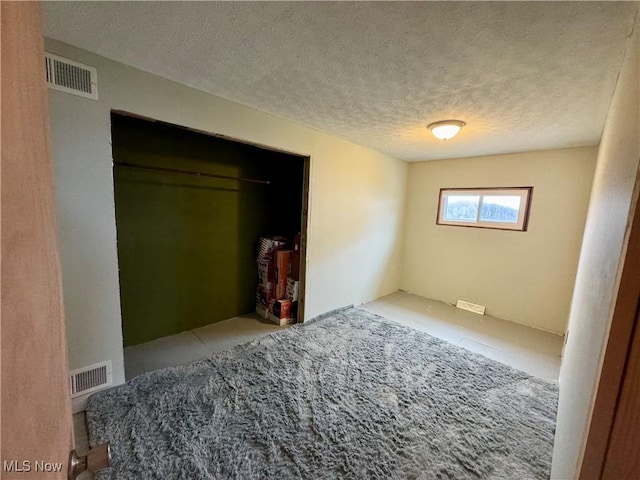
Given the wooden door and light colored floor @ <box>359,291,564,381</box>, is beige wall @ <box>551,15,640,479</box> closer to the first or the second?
the wooden door

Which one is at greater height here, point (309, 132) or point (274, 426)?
point (309, 132)

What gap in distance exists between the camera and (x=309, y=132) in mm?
2736

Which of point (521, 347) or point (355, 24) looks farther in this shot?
point (521, 347)

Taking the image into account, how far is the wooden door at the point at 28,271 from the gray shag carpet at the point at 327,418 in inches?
46.1

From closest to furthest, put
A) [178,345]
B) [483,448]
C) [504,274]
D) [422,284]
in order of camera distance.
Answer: [483,448], [178,345], [504,274], [422,284]

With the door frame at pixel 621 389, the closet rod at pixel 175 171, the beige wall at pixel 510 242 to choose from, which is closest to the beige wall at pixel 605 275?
the door frame at pixel 621 389

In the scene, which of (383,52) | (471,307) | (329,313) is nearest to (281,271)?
(329,313)

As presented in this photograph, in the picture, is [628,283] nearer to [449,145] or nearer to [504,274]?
[449,145]

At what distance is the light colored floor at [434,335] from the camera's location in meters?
2.30

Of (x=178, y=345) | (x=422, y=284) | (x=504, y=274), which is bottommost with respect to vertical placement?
(x=178, y=345)

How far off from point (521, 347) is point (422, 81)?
9.00 ft

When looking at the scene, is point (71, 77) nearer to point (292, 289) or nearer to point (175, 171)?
point (175, 171)

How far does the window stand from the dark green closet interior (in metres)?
2.22

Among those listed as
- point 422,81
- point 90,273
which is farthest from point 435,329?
point 90,273
